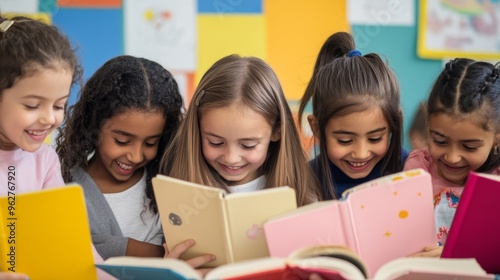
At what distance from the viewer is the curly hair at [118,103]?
156 cm

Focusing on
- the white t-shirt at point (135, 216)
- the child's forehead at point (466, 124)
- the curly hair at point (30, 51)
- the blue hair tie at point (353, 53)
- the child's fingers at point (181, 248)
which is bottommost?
the white t-shirt at point (135, 216)

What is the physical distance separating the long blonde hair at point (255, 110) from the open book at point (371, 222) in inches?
16.1

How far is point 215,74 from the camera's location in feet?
5.21

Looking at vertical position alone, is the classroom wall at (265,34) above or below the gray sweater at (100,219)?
above

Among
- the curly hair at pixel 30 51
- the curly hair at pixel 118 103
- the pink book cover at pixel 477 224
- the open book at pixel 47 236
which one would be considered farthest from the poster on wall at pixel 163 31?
the pink book cover at pixel 477 224

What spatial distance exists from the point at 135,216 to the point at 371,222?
687mm

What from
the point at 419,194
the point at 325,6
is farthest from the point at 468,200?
the point at 325,6

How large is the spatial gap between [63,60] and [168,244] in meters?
0.42

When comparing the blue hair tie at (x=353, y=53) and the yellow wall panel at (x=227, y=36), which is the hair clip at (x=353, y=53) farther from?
the yellow wall panel at (x=227, y=36)

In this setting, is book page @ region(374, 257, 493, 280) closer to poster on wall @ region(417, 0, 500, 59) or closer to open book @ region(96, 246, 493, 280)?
open book @ region(96, 246, 493, 280)

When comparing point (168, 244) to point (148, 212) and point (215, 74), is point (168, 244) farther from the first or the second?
point (215, 74)

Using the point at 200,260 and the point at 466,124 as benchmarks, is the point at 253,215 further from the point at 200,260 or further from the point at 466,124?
the point at 466,124

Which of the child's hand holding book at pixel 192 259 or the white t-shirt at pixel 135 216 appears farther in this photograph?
the white t-shirt at pixel 135 216

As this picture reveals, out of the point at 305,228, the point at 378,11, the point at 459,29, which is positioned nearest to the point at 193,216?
the point at 305,228
